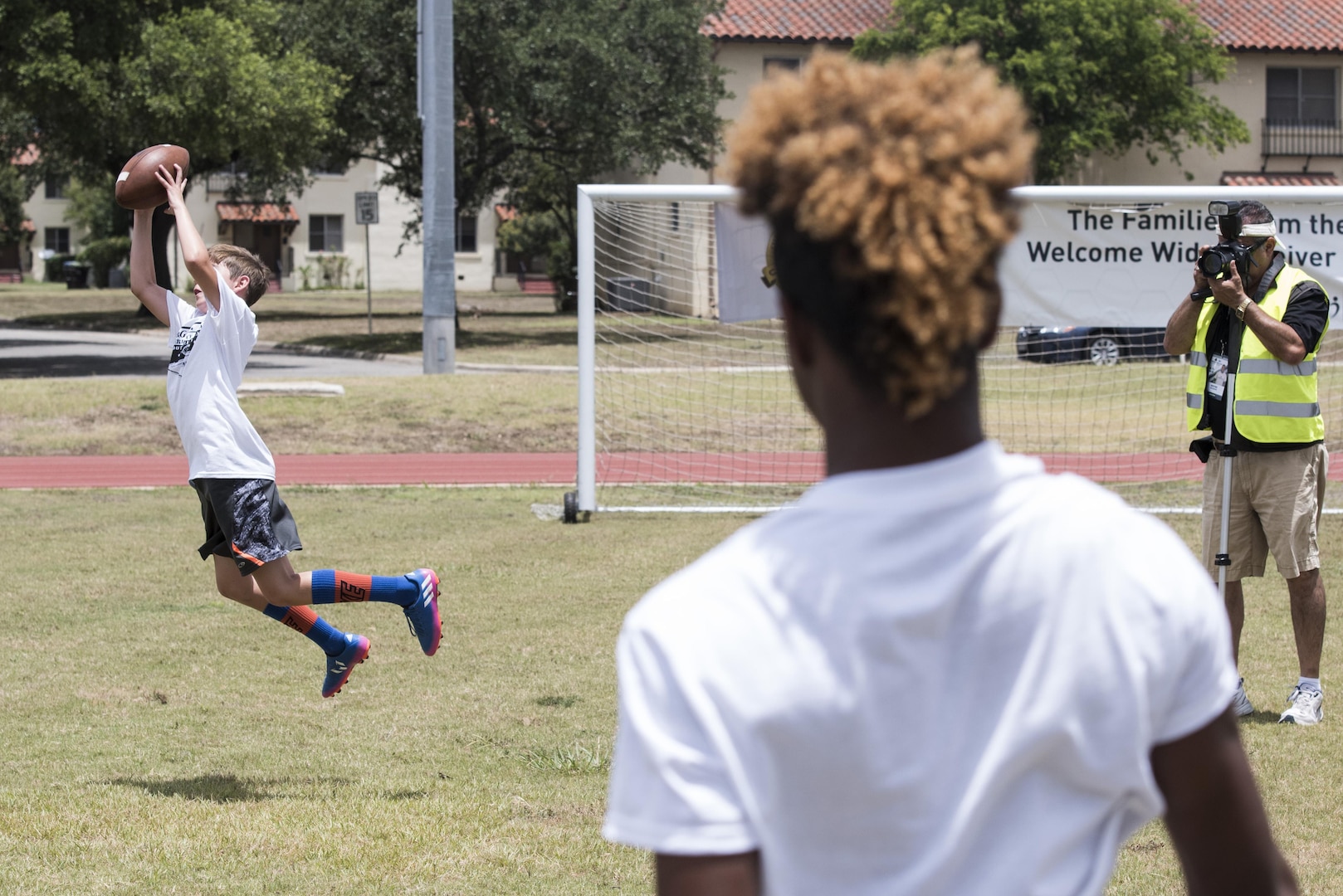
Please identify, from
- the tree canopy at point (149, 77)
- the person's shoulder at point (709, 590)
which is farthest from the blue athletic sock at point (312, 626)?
the tree canopy at point (149, 77)

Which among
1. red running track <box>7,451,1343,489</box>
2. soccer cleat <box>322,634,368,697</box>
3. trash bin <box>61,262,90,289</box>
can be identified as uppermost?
trash bin <box>61,262,90,289</box>

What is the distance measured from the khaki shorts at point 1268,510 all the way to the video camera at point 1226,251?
92cm

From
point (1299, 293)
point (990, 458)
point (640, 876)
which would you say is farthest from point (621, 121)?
point (990, 458)

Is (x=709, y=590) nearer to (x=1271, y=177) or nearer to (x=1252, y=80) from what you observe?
(x=1271, y=177)

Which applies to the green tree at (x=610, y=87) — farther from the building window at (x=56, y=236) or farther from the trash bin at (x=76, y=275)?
the building window at (x=56, y=236)

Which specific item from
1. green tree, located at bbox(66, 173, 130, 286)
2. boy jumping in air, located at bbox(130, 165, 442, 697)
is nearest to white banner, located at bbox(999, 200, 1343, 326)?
boy jumping in air, located at bbox(130, 165, 442, 697)

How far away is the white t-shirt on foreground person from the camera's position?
1.41 m

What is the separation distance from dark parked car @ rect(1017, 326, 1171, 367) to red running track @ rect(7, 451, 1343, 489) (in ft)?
3.92

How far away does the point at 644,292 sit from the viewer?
680 inches

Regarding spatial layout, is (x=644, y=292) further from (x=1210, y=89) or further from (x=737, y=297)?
(x=1210, y=89)

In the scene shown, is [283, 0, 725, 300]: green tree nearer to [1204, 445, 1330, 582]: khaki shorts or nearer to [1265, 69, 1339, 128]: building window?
[1265, 69, 1339, 128]: building window

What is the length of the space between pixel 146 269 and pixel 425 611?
181cm

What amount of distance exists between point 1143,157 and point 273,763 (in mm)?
43258

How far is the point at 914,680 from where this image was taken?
57.1 inches
